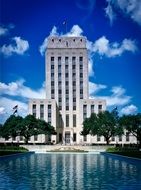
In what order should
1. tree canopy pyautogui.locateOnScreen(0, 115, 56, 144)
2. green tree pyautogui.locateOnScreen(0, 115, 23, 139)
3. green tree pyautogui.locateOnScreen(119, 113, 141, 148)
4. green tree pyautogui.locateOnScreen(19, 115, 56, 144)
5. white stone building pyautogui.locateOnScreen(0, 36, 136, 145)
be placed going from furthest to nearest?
white stone building pyautogui.locateOnScreen(0, 36, 136, 145) → green tree pyautogui.locateOnScreen(19, 115, 56, 144) → tree canopy pyautogui.locateOnScreen(0, 115, 56, 144) → green tree pyautogui.locateOnScreen(0, 115, 23, 139) → green tree pyautogui.locateOnScreen(119, 113, 141, 148)

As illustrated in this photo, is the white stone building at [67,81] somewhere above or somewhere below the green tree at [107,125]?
above

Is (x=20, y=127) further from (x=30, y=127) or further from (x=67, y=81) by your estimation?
(x=67, y=81)

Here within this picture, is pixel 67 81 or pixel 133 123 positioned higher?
pixel 67 81

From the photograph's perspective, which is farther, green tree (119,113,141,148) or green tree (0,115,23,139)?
green tree (0,115,23,139)

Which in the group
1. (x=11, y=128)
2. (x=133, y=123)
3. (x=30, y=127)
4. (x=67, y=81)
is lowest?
(x=133, y=123)

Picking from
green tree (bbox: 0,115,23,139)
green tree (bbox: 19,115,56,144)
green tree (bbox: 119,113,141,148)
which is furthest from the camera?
green tree (bbox: 19,115,56,144)

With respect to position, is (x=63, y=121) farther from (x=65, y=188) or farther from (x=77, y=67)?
(x=65, y=188)

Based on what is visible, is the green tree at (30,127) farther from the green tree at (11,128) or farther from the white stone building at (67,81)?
the white stone building at (67,81)

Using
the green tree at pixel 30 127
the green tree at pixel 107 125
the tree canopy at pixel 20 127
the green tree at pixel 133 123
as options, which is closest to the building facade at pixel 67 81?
the green tree at pixel 30 127

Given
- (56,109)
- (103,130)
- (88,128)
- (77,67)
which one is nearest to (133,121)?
(103,130)

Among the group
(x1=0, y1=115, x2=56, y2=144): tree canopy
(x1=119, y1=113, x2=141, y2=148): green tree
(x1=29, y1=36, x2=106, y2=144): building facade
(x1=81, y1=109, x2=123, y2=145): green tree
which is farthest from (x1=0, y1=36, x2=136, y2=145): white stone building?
(x1=119, y1=113, x2=141, y2=148): green tree

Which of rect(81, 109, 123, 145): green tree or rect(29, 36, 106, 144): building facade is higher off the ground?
rect(29, 36, 106, 144): building facade

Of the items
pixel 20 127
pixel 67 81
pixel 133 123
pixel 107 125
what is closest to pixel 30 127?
pixel 20 127

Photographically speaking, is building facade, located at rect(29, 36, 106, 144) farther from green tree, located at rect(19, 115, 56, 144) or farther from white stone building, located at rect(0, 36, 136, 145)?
green tree, located at rect(19, 115, 56, 144)
